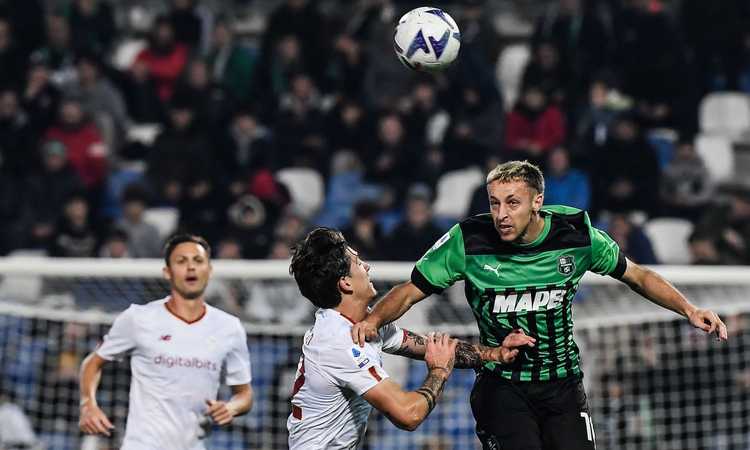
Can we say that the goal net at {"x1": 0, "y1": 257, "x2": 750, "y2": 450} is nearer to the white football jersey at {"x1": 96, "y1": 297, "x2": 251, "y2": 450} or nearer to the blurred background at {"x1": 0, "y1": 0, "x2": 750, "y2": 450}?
the blurred background at {"x1": 0, "y1": 0, "x2": 750, "y2": 450}

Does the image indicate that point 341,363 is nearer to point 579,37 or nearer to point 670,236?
point 670,236

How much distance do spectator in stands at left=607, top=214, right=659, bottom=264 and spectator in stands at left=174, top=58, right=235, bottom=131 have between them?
14.4 ft

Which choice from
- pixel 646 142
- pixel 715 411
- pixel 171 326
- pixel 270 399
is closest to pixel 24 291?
pixel 270 399

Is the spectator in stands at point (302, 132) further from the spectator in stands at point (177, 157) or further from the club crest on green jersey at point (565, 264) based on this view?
the club crest on green jersey at point (565, 264)

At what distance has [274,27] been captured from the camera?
14133mm

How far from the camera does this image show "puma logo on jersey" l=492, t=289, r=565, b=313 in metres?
5.80

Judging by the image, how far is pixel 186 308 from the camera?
6938 mm

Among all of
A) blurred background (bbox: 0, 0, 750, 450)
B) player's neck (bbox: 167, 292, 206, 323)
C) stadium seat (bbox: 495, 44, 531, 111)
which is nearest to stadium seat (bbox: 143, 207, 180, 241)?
blurred background (bbox: 0, 0, 750, 450)

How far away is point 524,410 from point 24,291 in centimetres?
508

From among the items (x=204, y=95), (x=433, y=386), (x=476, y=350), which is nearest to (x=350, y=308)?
(x=433, y=386)

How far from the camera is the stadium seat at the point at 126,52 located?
1480 cm

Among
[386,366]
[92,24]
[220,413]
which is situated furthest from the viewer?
[92,24]

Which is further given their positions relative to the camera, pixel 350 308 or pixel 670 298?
pixel 670 298

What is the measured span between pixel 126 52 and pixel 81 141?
2277mm
